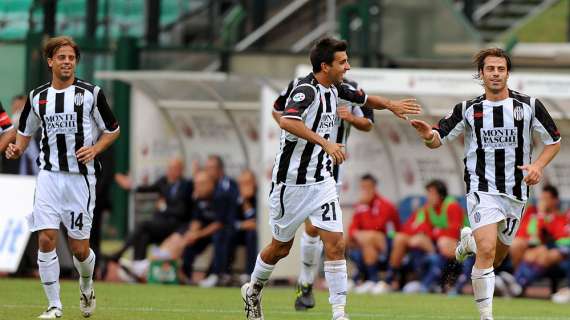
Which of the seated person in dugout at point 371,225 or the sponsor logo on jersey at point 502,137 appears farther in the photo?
the seated person in dugout at point 371,225

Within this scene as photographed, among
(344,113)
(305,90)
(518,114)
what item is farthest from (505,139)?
(344,113)

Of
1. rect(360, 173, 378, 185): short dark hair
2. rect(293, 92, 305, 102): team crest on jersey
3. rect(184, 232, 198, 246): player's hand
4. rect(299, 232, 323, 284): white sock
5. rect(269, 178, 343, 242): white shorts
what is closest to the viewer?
rect(293, 92, 305, 102): team crest on jersey

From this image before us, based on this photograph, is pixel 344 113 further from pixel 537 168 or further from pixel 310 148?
pixel 537 168

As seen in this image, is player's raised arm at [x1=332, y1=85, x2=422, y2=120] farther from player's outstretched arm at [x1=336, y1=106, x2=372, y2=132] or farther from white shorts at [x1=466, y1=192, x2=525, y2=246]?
player's outstretched arm at [x1=336, y1=106, x2=372, y2=132]

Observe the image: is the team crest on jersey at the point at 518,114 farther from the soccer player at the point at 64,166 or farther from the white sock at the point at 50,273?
the white sock at the point at 50,273

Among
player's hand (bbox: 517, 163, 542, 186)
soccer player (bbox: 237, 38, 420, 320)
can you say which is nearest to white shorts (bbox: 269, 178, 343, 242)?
soccer player (bbox: 237, 38, 420, 320)

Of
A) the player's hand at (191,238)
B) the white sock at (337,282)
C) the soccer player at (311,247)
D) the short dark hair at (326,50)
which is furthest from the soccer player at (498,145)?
the player's hand at (191,238)

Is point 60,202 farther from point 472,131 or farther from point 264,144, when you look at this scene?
point 264,144

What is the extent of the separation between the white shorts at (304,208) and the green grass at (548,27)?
16.1 metres

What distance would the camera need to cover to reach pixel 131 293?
15.8m

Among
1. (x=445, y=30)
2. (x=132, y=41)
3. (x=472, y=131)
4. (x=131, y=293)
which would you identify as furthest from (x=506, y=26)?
(x=472, y=131)

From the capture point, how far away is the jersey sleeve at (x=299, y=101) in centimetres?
1037

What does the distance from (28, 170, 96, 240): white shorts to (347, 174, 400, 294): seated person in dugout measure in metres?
6.96

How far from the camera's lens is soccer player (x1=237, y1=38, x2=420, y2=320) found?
10.5 meters
